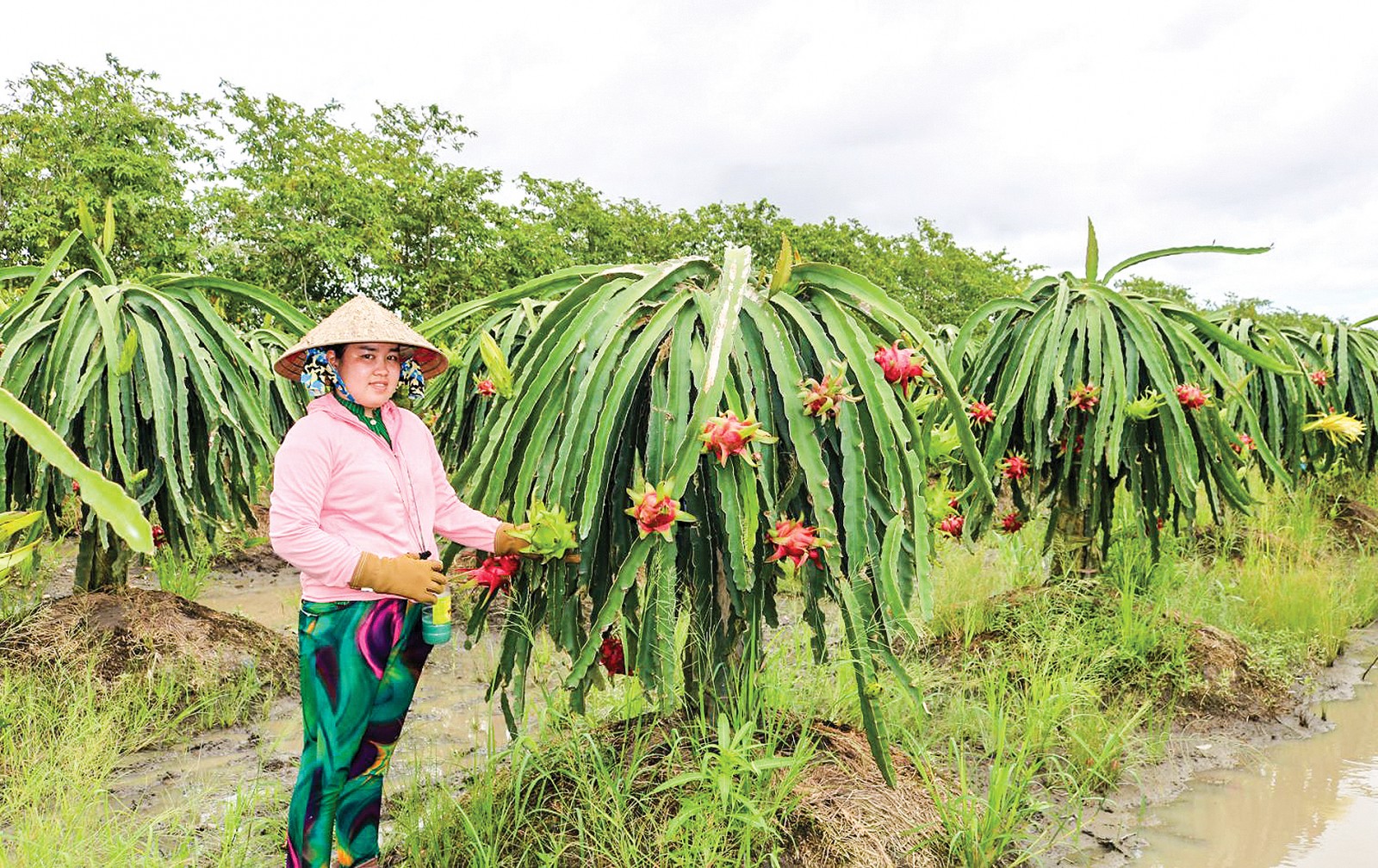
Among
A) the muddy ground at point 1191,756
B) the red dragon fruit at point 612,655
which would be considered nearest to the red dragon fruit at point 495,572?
the red dragon fruit at point 612,655

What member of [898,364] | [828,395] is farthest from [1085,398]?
[828,395]

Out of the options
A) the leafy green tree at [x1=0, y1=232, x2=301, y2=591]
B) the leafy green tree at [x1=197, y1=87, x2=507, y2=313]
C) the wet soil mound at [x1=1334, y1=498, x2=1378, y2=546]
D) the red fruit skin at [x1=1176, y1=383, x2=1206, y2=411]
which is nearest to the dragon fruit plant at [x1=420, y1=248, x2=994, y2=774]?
the red fruit skin at [x1=1176, y1=383, x2=1206, y2=411]

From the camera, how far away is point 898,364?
2443mm

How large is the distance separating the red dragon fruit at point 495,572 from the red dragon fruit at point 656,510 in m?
0.49

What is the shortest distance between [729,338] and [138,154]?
14.8 m

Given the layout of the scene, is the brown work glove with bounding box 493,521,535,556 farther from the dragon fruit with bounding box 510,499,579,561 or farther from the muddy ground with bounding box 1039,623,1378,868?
the muddy ground with bounding box 1039,623,1378,868

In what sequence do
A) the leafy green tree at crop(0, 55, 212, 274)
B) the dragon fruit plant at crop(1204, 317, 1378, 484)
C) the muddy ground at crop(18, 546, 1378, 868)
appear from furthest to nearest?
1. the leafy green tree at crop(0, 55, 212, 274)
2. the dragon fruit plant at crop(1204, 317, 1378, 484)
3. the muddy ground at crop(18, 546, 1378, 868)

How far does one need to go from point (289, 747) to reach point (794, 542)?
2659 mm

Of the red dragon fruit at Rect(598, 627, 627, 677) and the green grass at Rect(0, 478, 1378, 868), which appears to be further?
the red dragon fruit at Rect(598, 627, 627, 677)

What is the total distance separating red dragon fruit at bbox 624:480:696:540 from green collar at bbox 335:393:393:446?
2.41ft

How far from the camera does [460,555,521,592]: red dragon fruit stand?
2459 mm

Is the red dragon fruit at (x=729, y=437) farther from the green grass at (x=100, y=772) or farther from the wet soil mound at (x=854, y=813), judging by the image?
the green grass at (x=100, y=772)

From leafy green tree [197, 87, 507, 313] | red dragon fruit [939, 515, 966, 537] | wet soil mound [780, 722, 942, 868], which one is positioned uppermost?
leafy green tree [197, 87, 507, 313]

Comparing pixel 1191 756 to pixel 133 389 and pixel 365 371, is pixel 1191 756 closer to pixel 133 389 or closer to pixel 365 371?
pixel 365 371
